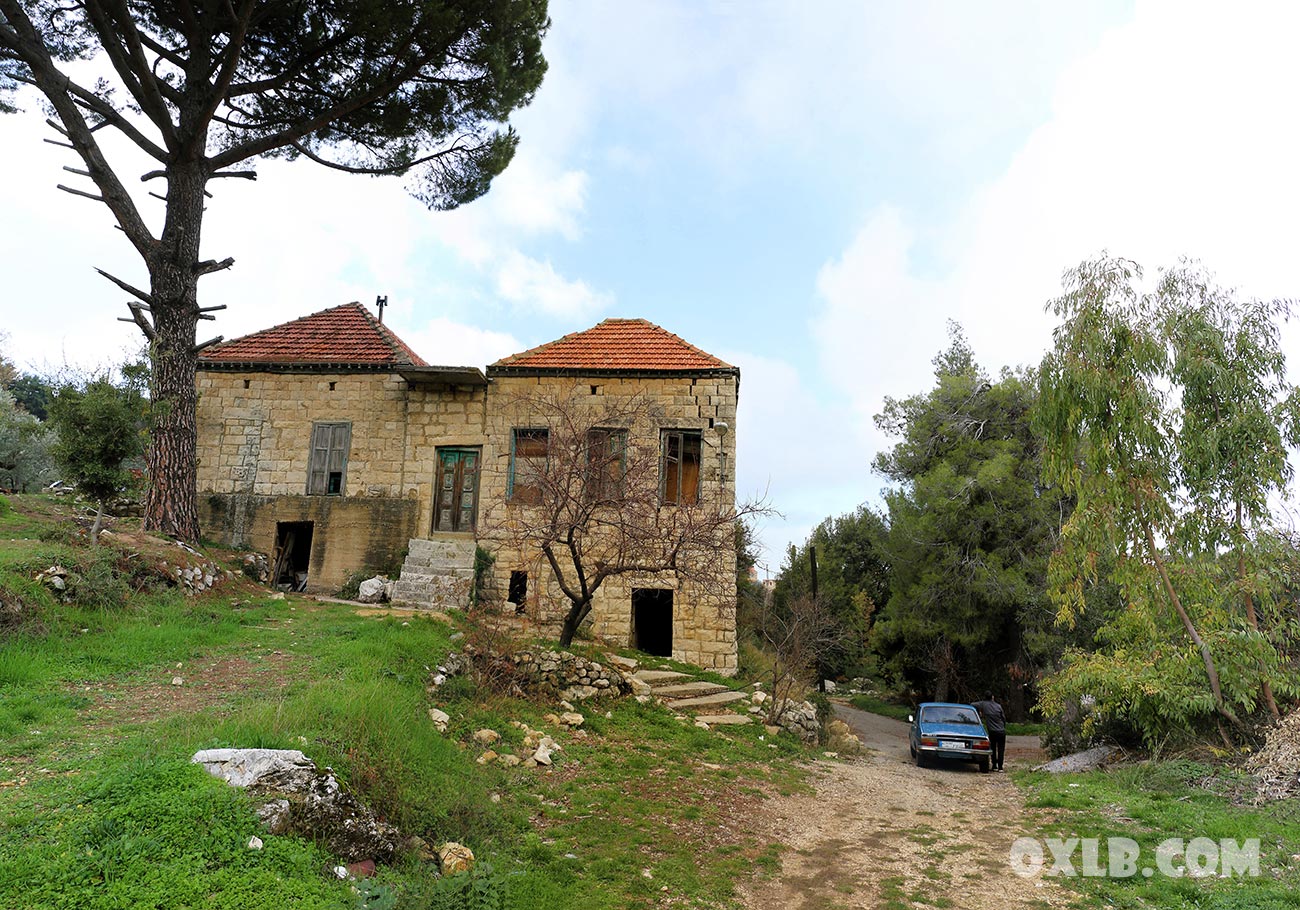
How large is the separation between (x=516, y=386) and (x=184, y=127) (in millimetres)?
7811

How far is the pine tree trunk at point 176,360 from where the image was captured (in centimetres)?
1280

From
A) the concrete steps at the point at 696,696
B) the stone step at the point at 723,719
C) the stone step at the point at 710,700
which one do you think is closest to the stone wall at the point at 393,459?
the concrete steps at the point at 696,696

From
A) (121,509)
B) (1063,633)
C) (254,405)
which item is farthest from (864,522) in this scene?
(121,509)

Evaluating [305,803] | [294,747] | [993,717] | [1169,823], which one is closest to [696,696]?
[993,717]

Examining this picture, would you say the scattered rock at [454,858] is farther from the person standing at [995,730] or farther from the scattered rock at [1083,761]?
the person standing at [995,730]

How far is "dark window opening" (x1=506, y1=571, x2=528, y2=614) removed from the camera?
51.2 feet

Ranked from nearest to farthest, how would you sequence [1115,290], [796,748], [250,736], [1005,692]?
[250,736]
[1115,290]
[796,748]
[1005,692]

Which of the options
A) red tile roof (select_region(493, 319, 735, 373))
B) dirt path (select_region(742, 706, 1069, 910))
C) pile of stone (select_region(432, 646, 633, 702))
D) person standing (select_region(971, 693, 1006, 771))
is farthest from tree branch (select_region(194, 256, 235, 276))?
person standing (select_region(971, 693, 1006, 771))

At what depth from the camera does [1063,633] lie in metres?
21.0

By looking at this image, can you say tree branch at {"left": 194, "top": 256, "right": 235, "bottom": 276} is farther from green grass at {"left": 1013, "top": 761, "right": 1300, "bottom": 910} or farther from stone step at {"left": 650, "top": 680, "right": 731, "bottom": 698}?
green grass at {"left": 1013, "top": 761, "right": 1300, "bottom": 910}

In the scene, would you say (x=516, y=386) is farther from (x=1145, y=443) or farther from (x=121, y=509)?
(x=1145, y=443)

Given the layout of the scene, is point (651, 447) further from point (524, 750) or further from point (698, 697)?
point (524, 750)

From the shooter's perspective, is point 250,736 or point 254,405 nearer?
point 250,736

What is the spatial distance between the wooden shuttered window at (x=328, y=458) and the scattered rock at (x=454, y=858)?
39.4 feet
